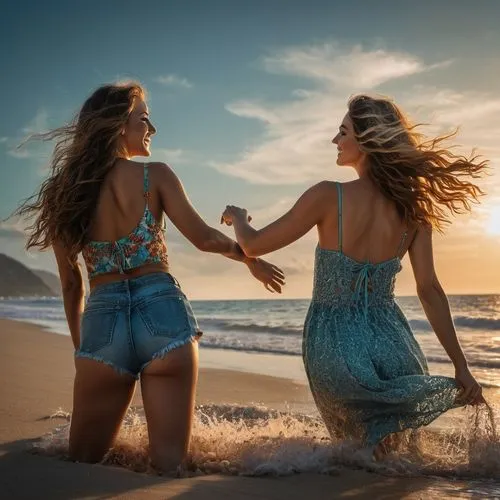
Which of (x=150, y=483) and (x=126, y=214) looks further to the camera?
(x=126, y=214)

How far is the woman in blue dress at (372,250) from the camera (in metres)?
3.78

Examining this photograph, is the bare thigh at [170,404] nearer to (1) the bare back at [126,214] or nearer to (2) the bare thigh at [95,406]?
(2) the bare thigh at [95,406]

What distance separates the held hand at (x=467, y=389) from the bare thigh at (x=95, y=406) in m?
→ 1.82

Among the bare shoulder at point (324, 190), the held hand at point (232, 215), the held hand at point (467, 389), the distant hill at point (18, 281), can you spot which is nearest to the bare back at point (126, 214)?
the held hand at point (232, 215)

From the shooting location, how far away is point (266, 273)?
445 cm

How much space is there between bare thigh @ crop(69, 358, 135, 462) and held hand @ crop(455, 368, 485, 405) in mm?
1819

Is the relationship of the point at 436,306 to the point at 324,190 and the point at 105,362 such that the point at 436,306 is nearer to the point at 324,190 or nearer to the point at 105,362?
the point at 324,190

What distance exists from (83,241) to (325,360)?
5.14 feet

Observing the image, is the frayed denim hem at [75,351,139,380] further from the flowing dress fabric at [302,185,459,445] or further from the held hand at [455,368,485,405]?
the held hand at [455,368,485,405]

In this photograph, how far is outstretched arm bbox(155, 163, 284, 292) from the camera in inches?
149

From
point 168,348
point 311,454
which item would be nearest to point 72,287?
point 168,348

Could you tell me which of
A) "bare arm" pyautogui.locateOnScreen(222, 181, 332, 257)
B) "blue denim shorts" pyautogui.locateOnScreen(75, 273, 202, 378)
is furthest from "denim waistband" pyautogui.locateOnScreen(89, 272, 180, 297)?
"bare arm" pyautogui.locateOnScreen(222, 181, 332, 257)

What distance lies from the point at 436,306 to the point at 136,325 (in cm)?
176

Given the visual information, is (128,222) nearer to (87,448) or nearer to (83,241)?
(83,241)
